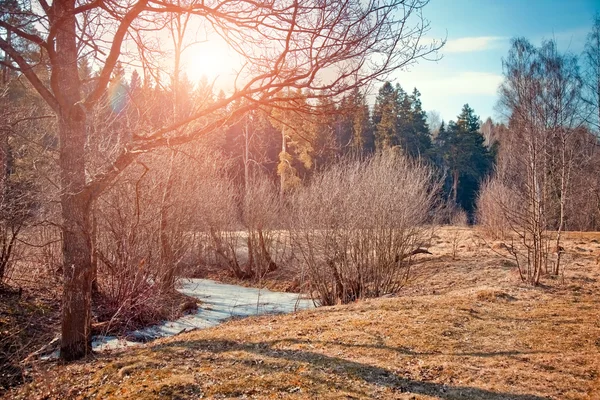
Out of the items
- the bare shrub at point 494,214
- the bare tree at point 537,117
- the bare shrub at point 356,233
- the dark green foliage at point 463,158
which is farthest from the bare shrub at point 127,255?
the dark green foliage at point 463,158

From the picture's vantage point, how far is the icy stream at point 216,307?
8.18 meters

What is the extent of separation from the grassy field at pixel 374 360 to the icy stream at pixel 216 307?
2.29 metres

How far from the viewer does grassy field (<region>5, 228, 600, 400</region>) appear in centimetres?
403

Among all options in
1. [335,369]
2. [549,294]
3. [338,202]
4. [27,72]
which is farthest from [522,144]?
[27,72]

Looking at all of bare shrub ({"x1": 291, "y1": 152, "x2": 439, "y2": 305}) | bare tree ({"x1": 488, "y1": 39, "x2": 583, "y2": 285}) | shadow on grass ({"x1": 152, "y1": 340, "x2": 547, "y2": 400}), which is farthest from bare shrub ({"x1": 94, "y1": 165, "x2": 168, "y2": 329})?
bare tree ({"x1": 488, "y1": 39, "x2": 583, "y2": 285})

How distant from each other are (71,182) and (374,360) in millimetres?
4023

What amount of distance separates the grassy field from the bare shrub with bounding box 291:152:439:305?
2.89 m

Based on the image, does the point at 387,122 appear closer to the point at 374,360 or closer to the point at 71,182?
the point at 374,360

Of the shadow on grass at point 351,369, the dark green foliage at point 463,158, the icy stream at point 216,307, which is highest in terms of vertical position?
the dark green foliage at point 463,158

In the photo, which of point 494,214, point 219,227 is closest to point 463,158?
point 494,214

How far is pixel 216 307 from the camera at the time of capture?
39.4 feet

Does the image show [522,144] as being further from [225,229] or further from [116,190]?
[225,229]

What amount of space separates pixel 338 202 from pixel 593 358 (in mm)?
6363

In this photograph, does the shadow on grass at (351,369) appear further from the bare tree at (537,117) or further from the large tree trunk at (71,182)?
the bare tree at (537,117)
